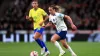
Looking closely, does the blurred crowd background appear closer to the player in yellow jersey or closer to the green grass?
the green grass

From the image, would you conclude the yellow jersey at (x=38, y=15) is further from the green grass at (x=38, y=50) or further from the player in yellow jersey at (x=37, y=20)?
the green grass at (x=38, y=50)

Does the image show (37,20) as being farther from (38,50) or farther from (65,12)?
(65,12)

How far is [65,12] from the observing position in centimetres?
3262

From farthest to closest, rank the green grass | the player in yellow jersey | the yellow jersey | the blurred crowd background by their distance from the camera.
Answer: the blurred crowd background < the green grass < the yellow jersey < the player in yellow jersey

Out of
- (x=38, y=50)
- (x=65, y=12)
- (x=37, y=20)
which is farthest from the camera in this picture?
(x=65, y=12)

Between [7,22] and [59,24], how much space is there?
604 inches

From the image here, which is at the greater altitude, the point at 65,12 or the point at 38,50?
the point at 65,12

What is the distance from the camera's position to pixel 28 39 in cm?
3028

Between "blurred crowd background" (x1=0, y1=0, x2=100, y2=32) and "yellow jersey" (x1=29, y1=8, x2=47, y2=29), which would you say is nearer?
"yellow jersey" (x1=29, y1=8, x2=47, y2=29)

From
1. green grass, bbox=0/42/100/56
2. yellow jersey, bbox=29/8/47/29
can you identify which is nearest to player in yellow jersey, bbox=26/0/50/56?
yellow jersey, bbox=29/8/47/29

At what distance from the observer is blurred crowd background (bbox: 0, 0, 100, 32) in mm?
31344

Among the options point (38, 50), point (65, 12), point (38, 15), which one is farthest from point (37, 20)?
point (65, 12)

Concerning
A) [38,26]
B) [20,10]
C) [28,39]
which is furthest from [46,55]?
[20,10]

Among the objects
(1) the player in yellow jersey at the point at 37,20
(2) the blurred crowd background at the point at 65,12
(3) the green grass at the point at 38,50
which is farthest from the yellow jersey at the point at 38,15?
(2) the blurred crowd background at the point at 65,12
